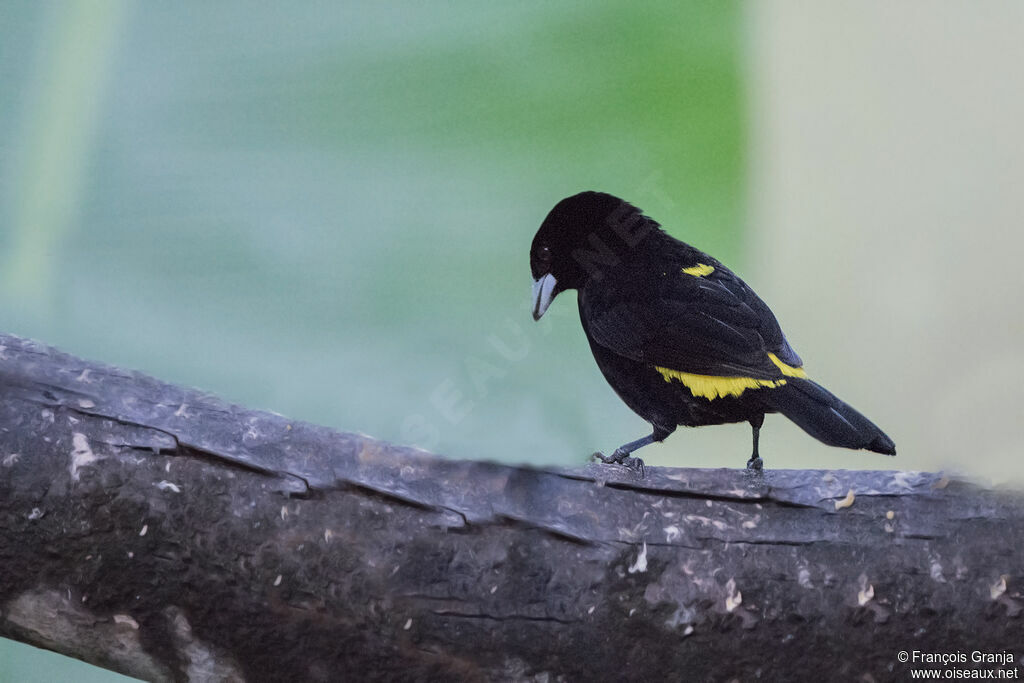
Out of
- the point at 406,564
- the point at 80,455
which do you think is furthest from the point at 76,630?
the point at 406,564

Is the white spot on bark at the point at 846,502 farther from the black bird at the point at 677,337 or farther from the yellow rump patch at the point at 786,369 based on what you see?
the yellow rump patch at the point at 786,369

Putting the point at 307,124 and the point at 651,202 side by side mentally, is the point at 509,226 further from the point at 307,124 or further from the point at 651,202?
the point at 307,124

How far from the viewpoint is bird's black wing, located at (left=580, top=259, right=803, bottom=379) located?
4.72 feet

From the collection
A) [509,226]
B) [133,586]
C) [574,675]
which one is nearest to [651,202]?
[509,226]

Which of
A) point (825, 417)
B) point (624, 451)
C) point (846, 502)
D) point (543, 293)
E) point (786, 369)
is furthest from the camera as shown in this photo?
point (543, 293)

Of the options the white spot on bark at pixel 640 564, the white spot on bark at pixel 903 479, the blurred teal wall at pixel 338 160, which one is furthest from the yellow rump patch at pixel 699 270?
the white spot on bark at pixel 640 564

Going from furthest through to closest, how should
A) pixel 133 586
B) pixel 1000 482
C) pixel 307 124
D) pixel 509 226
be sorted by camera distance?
1. pixel 509 226
2. pixel 307 124
3. pixel 1000 482
4. pixel 133 586

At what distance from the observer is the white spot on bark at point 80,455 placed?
39.5 inches

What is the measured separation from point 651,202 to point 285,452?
3.34ft

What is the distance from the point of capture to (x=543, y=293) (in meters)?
1.80

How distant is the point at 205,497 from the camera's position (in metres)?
1.01
